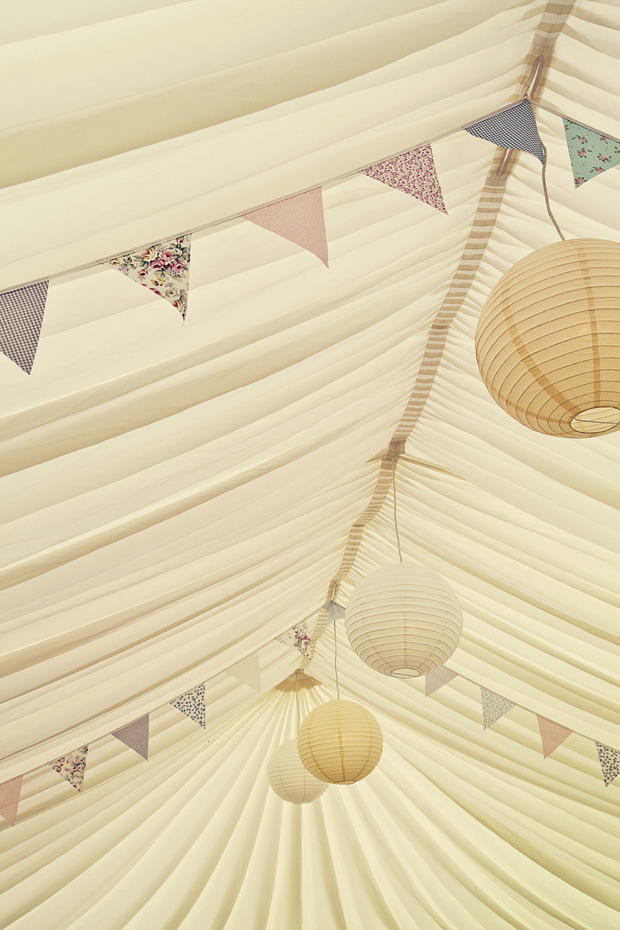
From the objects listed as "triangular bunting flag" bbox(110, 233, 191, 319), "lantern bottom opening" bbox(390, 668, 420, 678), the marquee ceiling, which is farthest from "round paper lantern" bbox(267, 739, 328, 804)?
"triangular bunting flag" bbox(110, 233, 191, 319)

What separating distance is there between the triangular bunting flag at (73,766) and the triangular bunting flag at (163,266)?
2270 mm

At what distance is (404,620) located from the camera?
239 cm

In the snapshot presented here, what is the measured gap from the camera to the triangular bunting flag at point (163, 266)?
1.37m

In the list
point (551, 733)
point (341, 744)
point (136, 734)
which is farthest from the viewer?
point (551, 733)

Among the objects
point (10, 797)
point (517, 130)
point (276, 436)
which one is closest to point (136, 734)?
point (10, 797)

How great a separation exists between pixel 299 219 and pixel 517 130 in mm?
525

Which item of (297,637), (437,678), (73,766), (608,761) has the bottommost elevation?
(608,761)

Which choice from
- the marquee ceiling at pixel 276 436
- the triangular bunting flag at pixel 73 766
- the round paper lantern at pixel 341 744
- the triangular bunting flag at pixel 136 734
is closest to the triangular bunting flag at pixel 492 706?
the marquee ceiling at pixel 276 436

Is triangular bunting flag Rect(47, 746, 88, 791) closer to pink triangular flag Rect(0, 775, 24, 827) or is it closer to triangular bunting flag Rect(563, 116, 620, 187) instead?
pink triangular flag Rect(0, 775, 24, 827)

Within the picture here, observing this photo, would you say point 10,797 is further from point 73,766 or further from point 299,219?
point 299,219

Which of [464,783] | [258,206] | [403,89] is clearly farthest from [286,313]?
[464,783]

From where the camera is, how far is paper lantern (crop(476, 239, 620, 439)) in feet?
4.12

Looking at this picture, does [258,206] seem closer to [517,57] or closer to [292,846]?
[517,57]

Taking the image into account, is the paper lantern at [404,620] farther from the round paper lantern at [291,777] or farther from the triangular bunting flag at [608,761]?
the round paper lantern at [291,777]
